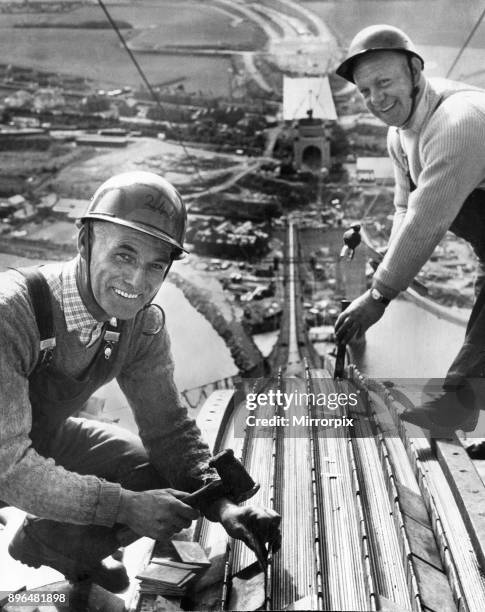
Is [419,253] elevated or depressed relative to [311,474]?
elevated

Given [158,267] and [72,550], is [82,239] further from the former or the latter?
[72,550]

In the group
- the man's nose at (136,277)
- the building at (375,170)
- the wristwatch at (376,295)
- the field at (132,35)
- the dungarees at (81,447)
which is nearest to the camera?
the man's nose at (136,277)

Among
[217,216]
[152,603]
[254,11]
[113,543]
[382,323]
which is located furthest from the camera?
[217,216]

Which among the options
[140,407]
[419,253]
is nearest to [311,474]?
[140,407]

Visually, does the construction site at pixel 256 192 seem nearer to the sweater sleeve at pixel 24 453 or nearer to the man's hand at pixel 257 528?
the man's hand at pixel 257 528

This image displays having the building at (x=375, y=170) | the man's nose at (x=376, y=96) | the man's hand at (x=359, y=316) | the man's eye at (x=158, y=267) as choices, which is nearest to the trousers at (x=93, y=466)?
the man's eye at (x=158, y=267)

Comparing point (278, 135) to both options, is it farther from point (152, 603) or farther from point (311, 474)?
point (152, 603)
